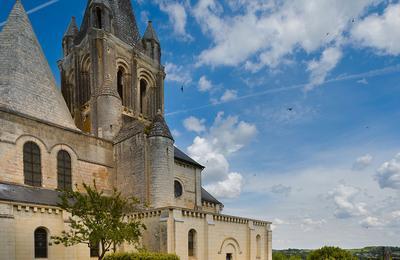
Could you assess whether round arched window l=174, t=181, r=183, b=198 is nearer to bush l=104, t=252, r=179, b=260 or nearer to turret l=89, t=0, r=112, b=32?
bush l=104, t=252, r=179, b=260

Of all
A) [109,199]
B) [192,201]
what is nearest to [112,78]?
[192,201]

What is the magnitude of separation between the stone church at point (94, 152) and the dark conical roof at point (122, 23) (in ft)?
0.54

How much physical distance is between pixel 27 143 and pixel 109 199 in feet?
24.4

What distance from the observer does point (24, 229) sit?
15.8 meters

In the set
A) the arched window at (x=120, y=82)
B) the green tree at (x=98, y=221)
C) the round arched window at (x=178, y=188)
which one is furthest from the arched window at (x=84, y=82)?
the green tree at (x=98, y=221)

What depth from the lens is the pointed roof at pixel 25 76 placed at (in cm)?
2089

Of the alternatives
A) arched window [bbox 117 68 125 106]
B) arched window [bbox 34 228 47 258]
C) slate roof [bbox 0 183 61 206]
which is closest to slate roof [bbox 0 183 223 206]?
slate roof [bbox 0 183 61 206]

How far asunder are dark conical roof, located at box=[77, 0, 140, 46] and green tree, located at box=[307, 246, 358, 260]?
25074 mm

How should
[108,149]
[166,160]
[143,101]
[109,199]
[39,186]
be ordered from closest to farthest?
[109,199]
[39,186]
[166,160]
[108,149]
[143,101]

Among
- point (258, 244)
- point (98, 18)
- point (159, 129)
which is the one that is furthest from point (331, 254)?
point (98, 18)

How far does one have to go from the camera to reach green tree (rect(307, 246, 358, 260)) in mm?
23180

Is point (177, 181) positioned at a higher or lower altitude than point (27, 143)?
lower

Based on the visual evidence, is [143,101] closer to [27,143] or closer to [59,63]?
[59,63]

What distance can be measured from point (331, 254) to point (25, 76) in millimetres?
25372
